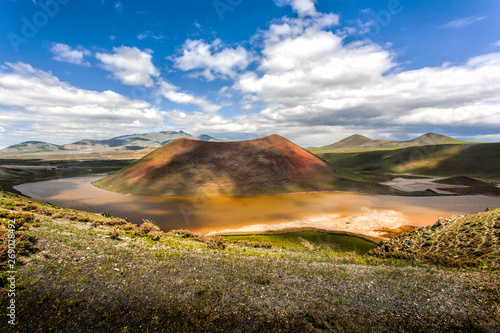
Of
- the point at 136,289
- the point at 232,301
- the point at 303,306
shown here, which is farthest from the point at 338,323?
the point at 136,289

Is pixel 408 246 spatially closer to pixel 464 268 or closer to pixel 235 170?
pixel 464 268

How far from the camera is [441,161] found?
110688 millimetres

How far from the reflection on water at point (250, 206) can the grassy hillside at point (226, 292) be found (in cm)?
1558

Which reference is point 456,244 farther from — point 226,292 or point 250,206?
point 250,206

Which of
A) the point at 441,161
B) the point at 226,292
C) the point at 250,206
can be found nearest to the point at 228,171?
the point at 250,206

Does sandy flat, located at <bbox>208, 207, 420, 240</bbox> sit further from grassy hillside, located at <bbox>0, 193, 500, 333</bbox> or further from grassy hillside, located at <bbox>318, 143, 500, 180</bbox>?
grassy hillside, located at <bbox>318, 143, 500, 180</bbox>

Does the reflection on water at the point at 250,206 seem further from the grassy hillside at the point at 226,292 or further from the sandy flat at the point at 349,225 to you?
the grassy hillside at the point at 226,292

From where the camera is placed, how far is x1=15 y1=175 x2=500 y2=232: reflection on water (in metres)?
33.5

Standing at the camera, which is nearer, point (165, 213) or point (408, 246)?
point (408, 246)

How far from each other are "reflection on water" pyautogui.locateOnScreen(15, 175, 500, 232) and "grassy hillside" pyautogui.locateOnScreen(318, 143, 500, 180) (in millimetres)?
51300

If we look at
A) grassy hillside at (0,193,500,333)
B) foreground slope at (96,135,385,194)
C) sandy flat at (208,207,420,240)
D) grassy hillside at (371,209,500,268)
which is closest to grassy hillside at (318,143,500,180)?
foreground slope at (96,135,385,194)

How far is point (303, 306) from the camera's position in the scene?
33.0 feet

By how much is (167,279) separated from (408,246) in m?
22.9

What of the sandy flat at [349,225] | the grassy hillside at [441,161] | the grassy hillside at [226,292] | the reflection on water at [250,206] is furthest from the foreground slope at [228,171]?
the grassy hillside at [441,161]
